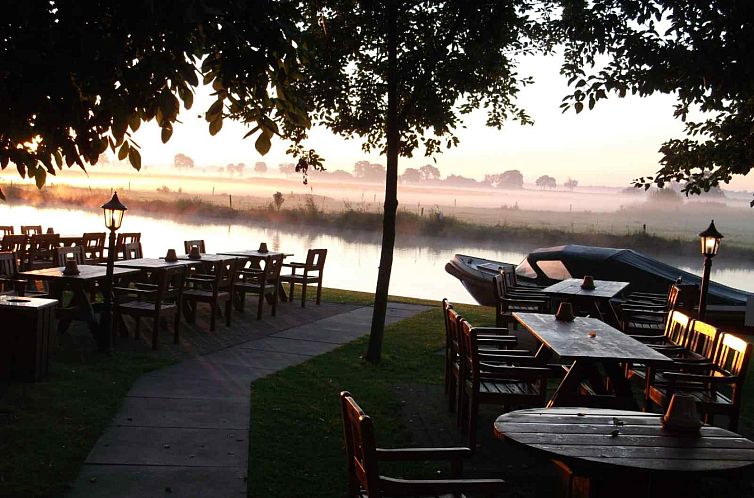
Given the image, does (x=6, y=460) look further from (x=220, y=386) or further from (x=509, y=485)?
(x=509, y=485)

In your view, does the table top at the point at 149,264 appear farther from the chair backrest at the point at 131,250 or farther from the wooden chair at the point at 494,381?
the wooden chair at the point at 494,381

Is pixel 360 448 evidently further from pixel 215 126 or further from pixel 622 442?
pixel 215 126

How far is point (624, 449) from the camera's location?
3.51 meters

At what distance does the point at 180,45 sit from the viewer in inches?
143

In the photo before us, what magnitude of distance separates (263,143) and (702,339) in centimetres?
477

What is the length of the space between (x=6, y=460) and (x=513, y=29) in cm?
711

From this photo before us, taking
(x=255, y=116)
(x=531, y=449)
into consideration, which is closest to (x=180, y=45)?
(x=255, y=116)

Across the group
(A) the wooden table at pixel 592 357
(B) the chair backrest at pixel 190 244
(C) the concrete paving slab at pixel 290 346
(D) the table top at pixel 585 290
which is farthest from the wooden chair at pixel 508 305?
(B) the chair backrest at pixel 190 244

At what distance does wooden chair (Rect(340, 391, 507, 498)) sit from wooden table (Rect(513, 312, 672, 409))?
226 centimetres

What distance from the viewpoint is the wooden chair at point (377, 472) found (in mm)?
3180

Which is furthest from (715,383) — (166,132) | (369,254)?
(369,254)

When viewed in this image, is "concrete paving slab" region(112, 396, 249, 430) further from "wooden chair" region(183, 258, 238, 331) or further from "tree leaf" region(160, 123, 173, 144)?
"wooden chair" region(183, 258, 238, 331)

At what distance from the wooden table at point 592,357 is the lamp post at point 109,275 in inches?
182

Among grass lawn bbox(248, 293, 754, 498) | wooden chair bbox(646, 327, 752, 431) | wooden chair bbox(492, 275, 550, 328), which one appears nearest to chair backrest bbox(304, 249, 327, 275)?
grass lawn bbox(248, 293, 754, 498)
